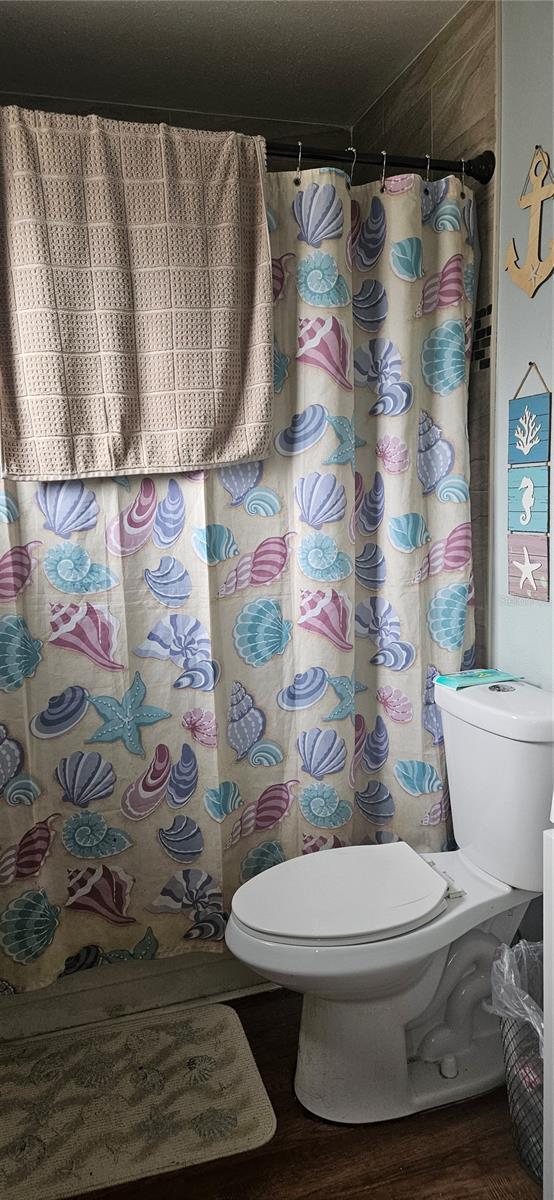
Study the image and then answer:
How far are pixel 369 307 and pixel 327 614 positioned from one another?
0.70 m

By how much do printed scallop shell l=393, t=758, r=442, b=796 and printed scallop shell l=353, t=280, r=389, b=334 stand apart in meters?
1.00

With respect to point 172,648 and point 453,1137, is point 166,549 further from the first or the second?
point 453,1137

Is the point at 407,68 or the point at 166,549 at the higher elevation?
the point at 407,68

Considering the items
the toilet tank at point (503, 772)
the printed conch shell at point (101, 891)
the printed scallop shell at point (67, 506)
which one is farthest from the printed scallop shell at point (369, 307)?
the printed conch shell at point (101, 891)

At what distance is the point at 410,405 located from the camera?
1899mm

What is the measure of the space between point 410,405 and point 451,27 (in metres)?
0.83

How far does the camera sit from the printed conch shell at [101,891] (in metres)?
1.94

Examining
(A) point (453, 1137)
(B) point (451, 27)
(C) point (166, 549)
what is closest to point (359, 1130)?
(A) point (453, 1137)

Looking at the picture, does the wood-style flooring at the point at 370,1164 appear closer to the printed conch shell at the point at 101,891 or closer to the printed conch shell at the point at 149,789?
the printed conch shell at the point at 101,891

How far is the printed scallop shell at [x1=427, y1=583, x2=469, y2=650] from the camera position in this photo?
6.43 ft

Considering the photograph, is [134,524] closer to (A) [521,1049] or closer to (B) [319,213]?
(B) [319,213]

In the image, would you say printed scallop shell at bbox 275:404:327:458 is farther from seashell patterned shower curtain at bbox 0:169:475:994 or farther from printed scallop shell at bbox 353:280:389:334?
printed scallop shell at bbox 353:280:389:334

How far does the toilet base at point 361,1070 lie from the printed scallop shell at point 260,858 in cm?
37

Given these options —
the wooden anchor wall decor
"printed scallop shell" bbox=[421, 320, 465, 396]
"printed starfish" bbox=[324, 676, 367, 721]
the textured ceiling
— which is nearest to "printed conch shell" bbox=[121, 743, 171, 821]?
"printed starfish" bbox=[324, 676, 367, 721]
